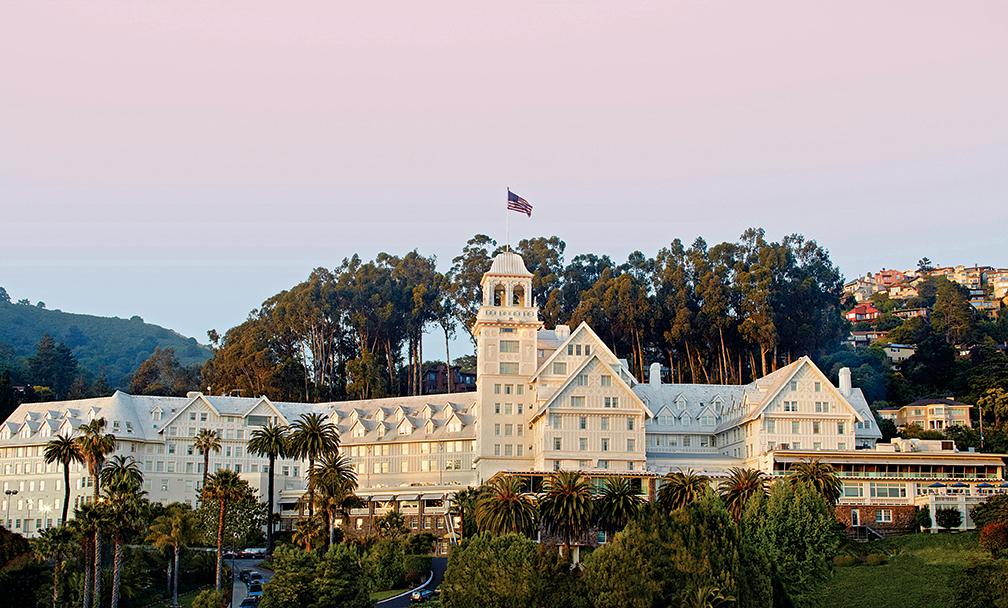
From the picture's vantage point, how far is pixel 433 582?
86.6 meters

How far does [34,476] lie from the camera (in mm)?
122000

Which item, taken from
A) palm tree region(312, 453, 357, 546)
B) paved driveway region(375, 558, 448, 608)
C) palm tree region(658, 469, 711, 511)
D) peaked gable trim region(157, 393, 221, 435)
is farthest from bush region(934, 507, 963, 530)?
peaked gable trim region(157, 393, 221, 435)

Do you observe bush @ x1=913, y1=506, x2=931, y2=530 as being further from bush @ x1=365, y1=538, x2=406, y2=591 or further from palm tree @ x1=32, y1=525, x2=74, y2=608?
palm tree @ x1=32, y1=525, x2=74, y2=608

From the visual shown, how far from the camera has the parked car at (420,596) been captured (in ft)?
263

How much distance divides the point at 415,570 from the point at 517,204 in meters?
32.4

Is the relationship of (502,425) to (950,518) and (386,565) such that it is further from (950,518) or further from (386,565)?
(950,518)

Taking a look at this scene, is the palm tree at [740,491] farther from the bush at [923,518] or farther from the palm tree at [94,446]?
the palm tree at [94,446]

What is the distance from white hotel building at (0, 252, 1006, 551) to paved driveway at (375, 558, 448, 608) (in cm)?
752

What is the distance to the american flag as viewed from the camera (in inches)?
4067

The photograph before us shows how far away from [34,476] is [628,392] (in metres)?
61.6

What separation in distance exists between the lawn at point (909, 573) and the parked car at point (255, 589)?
38.3m

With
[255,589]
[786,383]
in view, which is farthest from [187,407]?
[786,383]

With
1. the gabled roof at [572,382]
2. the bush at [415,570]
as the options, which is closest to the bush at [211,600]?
the bush at [415,570]

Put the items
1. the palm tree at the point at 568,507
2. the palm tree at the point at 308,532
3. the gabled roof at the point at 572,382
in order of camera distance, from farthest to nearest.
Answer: the gabled roof at the point at 572,382 → the palm tree at the point at 308,532 → the palm tree at the point at 568,507
